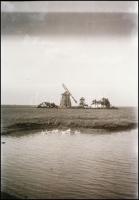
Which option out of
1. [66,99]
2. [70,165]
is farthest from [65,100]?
[70,165]

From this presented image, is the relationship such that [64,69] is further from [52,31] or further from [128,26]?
[128,26]

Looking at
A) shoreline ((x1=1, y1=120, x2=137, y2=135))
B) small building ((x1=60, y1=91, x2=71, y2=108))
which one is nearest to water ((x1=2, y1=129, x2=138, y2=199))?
shoreline ((x1=1, y1=120, x2=137, y2=135))

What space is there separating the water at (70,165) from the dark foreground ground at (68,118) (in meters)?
0.04

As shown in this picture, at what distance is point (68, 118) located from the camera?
1.66 metres

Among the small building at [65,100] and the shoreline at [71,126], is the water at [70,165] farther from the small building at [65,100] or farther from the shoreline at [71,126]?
the small building at [65,100]

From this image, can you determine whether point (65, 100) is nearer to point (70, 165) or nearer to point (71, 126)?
point (71, 126)

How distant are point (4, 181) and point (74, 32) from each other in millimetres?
901

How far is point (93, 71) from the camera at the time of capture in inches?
64.3

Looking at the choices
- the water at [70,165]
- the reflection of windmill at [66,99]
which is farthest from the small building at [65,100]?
the water at [70,165]

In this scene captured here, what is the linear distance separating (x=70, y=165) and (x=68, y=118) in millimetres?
252

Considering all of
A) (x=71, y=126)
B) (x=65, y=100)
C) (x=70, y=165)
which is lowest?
(x=70, y=165)

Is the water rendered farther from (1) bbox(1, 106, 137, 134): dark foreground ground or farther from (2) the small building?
(2) the small building

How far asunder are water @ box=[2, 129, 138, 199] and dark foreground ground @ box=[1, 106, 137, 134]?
0.13ft

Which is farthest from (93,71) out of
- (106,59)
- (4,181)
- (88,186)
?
(4,181)
